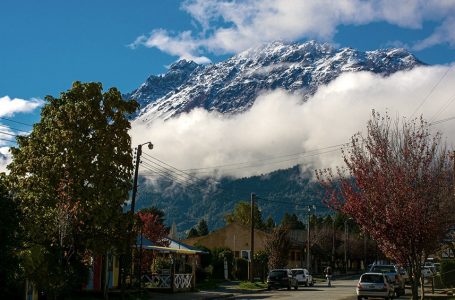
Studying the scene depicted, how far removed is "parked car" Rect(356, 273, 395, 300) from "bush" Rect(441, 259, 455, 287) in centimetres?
1263

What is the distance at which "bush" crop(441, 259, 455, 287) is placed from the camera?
43.6 metres

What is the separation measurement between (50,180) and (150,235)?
29019 millimetres

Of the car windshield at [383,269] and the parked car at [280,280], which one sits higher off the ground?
the car windshield at [383,269]

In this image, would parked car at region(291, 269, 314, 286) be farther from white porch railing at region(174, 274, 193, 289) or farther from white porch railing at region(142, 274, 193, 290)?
white porch railing at region(142, 274, 193, 290)

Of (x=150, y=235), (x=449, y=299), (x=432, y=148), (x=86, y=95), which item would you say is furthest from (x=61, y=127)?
(x=150, y=235)

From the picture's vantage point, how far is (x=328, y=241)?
101625mm

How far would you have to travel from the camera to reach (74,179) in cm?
2583

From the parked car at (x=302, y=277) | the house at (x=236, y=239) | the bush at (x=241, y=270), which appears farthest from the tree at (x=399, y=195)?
the house at (x=236, y=239)

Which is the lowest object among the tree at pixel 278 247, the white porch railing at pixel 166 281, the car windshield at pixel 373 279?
the white porch railing at pixel 166 281

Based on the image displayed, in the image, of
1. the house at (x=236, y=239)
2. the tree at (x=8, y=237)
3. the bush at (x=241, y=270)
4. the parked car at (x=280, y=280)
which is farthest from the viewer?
the house at (x=236, y=239)

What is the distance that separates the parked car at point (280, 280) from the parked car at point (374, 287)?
15012 millimetres

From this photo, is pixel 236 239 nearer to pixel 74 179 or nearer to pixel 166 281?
pixel 166 281

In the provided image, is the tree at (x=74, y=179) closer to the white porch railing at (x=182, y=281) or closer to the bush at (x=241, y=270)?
the white porch railing at (x=182, y=281)

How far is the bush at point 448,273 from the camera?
43562 mm
